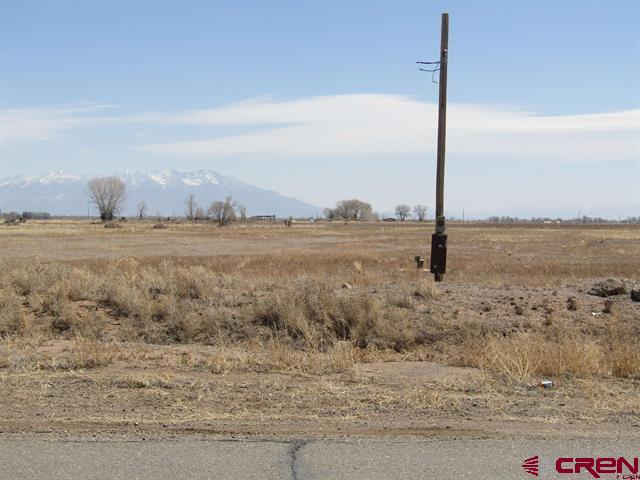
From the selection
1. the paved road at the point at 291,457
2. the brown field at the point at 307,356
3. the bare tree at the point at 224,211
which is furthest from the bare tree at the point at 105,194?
the paved road at the point at 291,457

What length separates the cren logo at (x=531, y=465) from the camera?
4.91 meters

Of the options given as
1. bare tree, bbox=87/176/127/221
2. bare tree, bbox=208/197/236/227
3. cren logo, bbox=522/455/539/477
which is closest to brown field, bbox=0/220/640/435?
cren logo, bbox=522/455/539/477

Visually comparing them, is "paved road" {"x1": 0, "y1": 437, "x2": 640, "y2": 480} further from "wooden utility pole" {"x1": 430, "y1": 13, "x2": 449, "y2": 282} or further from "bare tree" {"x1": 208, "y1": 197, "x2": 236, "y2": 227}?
"bare tree" {"x1": 208, "y1": 197, "x2": 236, "y2": 227}

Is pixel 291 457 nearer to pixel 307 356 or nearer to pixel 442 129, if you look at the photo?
pixel 307 356

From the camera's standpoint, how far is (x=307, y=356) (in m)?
9.65

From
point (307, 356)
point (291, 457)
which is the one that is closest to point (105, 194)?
point (307, 356)

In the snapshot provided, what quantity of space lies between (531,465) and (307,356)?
195 inches

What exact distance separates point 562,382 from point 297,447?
4023mm

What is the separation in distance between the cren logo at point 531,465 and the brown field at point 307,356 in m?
0.75

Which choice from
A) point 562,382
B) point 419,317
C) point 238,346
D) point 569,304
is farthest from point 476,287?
point 562,382

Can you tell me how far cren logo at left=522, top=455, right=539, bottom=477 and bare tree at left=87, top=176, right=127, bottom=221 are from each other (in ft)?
583

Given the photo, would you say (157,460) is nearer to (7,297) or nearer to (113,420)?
(113,420)

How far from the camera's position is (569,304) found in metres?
14.2

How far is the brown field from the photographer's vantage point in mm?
6383
